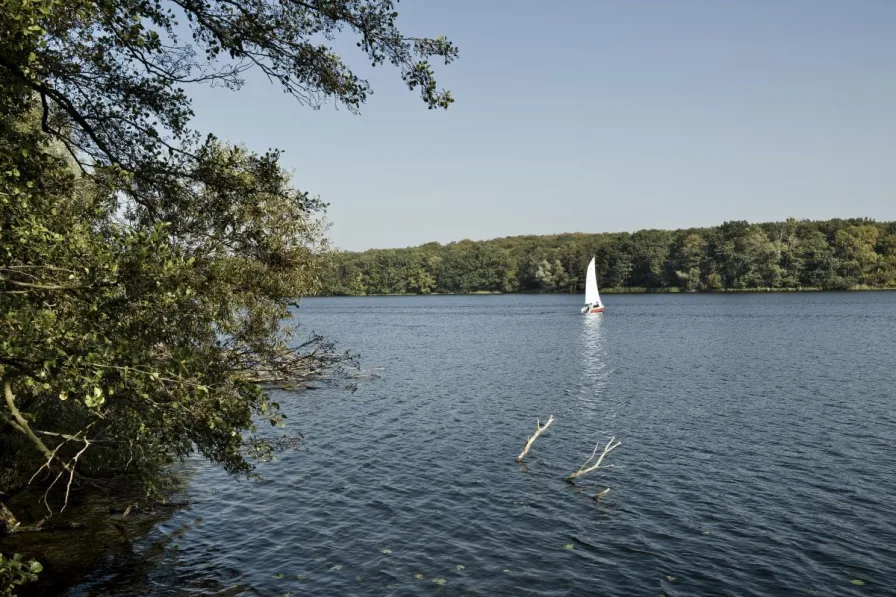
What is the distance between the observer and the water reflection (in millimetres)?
44250

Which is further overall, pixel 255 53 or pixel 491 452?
pixel 491 452

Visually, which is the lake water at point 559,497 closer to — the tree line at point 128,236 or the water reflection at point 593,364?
the water reflection at point 593,364

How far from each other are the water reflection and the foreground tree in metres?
30.6

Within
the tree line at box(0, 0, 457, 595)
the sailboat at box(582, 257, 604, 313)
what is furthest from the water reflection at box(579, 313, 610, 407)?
the tree line at box(0, 0, 457, 595)

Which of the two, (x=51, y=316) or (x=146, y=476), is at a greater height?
(x=51, y=316)

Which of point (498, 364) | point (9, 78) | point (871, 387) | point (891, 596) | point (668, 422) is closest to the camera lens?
point (9, 78)

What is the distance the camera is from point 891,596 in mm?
15945

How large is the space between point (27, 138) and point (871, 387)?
48.7 m

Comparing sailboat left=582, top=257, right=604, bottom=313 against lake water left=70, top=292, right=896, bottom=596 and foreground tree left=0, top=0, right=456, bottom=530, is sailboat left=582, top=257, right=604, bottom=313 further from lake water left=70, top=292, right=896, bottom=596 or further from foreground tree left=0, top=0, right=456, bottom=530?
foreground tree left=0, top=0, right=456, bottom=530

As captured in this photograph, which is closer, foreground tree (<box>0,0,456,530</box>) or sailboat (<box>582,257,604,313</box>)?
foreground tree (<box>0,0,456,530</box>)

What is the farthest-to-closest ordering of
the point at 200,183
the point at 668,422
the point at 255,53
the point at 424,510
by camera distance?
the point at 668,422
the point at 424,510
the point at 200,183
the point at 255,53

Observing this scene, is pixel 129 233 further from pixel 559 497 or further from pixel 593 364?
pixel 593 364

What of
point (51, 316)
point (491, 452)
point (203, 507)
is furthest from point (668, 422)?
point (51, 316)

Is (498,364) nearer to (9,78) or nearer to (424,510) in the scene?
(424,510)
